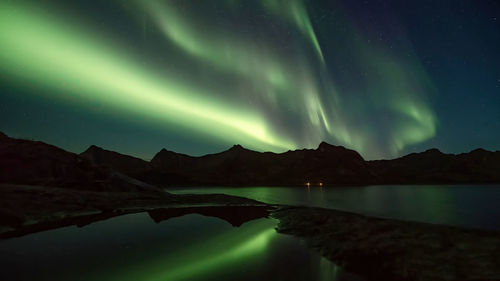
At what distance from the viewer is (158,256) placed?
18.1 meters

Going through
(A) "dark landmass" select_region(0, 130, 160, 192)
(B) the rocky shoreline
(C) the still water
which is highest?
(A) "dark landmass" select_region(0, 130, 160, 192)

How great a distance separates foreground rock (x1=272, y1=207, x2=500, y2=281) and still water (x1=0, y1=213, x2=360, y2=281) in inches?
74.9

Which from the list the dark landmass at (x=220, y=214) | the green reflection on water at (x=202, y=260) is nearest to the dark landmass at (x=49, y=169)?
the dark landmass at (x=220, y=214)

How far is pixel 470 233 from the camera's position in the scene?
20.7 m

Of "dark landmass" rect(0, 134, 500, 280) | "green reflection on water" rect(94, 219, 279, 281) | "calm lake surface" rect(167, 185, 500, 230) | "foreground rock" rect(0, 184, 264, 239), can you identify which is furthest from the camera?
Result: "calm lake surface" rect(167, 185, 500, 230)

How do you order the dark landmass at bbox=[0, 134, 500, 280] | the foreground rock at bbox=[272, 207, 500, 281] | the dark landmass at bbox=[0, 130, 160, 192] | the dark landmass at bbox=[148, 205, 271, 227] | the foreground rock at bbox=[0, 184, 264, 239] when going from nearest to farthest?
the foreground rock at bbox=[272, 207, 500, 281] → the dark landmass at bbox=[0, 134, 500, 280] → the foreground rock at bbox=[0, 184, 264, 239] → the dark landmass at bbox=[148, 205, 271, 227] → the dark landmass at bbox=[0, 130, 160, 192]

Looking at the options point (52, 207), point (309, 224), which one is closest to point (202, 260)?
point (309, 224)

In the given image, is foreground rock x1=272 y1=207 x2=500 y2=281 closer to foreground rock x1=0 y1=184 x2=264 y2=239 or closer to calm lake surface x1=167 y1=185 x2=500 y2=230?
calm lake surface x1=167 y1=185 x2=500 y2=230

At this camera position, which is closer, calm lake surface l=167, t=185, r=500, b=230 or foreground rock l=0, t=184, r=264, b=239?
foreground rock l=0, t=184, r=264, b=239

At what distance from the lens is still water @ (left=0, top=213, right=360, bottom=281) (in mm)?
14359

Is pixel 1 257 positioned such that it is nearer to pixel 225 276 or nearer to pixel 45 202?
pixel 225 276

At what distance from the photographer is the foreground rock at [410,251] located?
13.8 meters

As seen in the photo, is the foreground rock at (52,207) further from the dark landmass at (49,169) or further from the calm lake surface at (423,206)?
the calm lake surface at (423,206)

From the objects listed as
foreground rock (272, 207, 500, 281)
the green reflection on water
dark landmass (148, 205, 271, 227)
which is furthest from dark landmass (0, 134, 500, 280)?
the green reflection on water
